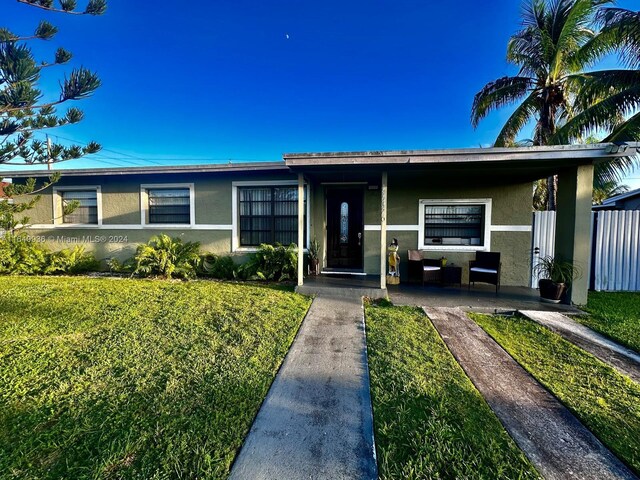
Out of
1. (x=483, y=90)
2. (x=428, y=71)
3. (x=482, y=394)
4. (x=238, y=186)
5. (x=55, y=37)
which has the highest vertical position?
(x=428, y=71)

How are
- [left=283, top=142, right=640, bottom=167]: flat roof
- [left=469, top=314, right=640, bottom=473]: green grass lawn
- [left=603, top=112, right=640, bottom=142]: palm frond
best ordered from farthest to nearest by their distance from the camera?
[left=603, top=112, right=640, bottom=142]: palm frond, [left=283, top=142, right=640, bottom=167]: flat roof, [left=469, top=314, right=640, bottom=473]: green grass lawn

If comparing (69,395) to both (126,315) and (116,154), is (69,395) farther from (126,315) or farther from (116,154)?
(116,154)

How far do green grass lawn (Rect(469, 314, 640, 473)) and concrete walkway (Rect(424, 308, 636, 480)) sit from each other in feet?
0.34

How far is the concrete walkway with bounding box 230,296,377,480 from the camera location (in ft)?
5.75

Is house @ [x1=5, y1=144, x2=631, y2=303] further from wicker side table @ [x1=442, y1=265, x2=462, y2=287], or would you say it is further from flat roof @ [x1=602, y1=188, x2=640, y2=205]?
flat roof @ [x1=602, y1=188, x2=640, y2=205]

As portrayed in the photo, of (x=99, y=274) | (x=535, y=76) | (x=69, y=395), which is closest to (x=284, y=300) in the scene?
(x=69, y=395)

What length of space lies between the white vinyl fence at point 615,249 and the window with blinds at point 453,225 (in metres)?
1.52

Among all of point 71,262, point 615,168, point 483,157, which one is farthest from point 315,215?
point 615,168

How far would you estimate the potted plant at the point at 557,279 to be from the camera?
17.5ft

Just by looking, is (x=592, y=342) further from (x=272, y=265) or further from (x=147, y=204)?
(x=147, y=204)

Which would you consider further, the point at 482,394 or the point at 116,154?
the point at 116,154

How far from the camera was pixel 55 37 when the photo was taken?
436cm

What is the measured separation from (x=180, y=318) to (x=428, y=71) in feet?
39.0

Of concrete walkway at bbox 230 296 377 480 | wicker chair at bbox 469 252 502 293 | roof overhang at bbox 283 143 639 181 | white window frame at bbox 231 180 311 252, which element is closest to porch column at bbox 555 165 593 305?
roof overhang at bbox 283 143 639 181
